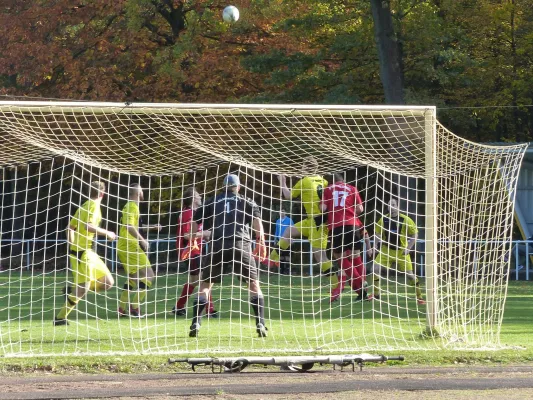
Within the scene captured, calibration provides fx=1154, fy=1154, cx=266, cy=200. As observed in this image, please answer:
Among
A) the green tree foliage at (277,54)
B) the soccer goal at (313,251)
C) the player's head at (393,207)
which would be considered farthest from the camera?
the green tree foliage at (277,54)

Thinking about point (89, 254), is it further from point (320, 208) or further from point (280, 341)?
point (320, 208)

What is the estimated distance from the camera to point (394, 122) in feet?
45.0

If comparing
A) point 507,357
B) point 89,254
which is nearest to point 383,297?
point 89,254

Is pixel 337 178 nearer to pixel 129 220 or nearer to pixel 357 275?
pixel 357 275

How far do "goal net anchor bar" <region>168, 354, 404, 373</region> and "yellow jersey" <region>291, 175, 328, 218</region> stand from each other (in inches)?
247

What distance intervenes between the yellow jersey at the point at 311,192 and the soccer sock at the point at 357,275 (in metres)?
0.86

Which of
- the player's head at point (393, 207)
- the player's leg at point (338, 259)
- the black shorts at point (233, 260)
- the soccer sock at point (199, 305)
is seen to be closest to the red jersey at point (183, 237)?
the player's leg at point (338, 259)

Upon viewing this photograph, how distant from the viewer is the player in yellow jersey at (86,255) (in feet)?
42.3

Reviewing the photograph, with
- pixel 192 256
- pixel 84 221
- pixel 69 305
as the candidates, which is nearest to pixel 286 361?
pixel 69 305

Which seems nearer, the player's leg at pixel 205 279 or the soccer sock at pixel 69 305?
the player's leg at pixel 205 279

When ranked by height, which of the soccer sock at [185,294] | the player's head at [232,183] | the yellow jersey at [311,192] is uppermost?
the yellow jersey at [311,192]

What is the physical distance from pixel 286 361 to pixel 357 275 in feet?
22.1

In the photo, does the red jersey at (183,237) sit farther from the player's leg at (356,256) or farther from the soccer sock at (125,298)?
the player's leg at (356,256)

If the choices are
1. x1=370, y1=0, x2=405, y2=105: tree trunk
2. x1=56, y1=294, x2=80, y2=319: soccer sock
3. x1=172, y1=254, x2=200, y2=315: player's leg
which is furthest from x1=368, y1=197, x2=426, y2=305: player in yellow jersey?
x1=370, y1=0, x2=405, y2=105: tree trunk
